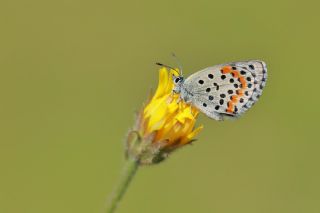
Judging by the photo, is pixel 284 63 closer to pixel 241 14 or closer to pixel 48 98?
pixel 241 14

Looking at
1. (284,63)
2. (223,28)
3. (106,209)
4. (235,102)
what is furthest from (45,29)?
(106,209)

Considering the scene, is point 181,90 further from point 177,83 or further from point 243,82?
point 243,82

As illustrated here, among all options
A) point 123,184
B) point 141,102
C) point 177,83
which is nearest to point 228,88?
point 177,83

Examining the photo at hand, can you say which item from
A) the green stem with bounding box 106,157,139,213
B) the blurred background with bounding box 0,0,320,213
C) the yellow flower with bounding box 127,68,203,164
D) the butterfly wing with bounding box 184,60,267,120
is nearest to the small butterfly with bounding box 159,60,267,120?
the butterfly wing with bounding box 184,60,267,120

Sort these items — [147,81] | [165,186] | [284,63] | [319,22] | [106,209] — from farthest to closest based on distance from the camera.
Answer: [319,22]
[284,63]
[147,81]
[165,186]
[106,209]

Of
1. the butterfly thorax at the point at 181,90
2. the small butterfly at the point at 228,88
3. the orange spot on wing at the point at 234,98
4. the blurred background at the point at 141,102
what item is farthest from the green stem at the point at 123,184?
Answer: the blurred background at the point at 141,102

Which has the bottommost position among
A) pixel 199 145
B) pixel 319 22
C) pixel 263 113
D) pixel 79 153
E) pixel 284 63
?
pixel 79 153

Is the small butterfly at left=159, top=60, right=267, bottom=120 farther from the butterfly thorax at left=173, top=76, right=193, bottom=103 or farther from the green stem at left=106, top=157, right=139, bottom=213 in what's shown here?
the green stem at left=106, top=157, right=139, bottom=213
